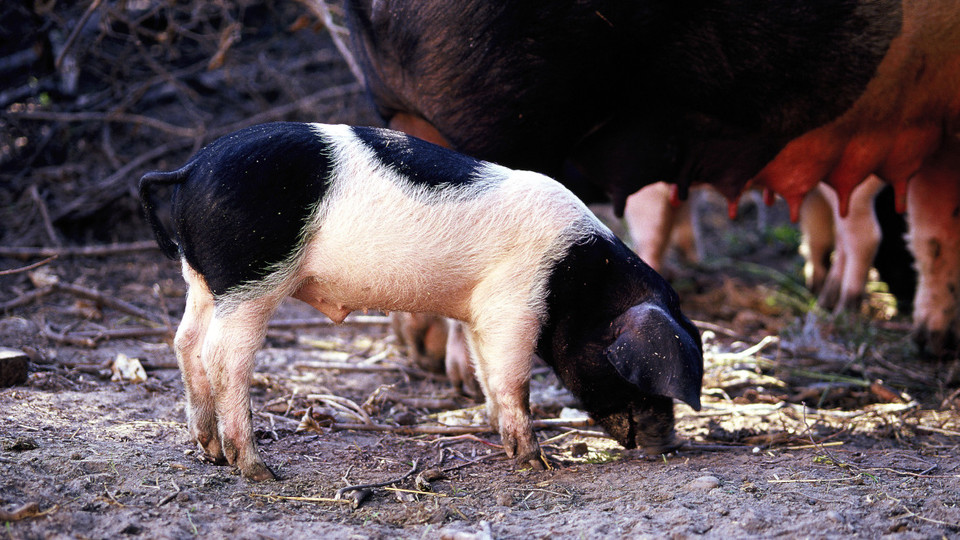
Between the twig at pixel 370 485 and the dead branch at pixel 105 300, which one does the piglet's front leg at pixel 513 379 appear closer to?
→ the twig at pixel 370 485

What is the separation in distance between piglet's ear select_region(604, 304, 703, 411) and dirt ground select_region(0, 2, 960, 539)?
29cm

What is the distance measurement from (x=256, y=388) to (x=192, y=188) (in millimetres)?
1195

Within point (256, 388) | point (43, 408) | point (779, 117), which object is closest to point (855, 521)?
point (779, 117)

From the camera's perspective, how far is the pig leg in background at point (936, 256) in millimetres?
4168

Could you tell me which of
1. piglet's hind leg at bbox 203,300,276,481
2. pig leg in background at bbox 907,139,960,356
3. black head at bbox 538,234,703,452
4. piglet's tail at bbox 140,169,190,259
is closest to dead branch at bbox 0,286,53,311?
piglet's tail at bbox 140,169,190,259

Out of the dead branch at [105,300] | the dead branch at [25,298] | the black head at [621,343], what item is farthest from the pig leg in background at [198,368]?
the dead branch at [25,298]

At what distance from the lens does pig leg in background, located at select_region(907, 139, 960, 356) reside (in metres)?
4.17

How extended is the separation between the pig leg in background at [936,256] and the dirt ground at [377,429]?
16cm

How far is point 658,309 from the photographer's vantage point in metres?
2.65

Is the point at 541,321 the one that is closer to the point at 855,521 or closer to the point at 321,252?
the point at 321,252

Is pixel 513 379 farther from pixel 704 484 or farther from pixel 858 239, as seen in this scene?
pixel 858 239

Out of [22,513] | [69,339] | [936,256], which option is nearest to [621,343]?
[22,513]

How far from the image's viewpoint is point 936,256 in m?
4.26

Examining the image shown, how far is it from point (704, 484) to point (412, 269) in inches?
43.2
